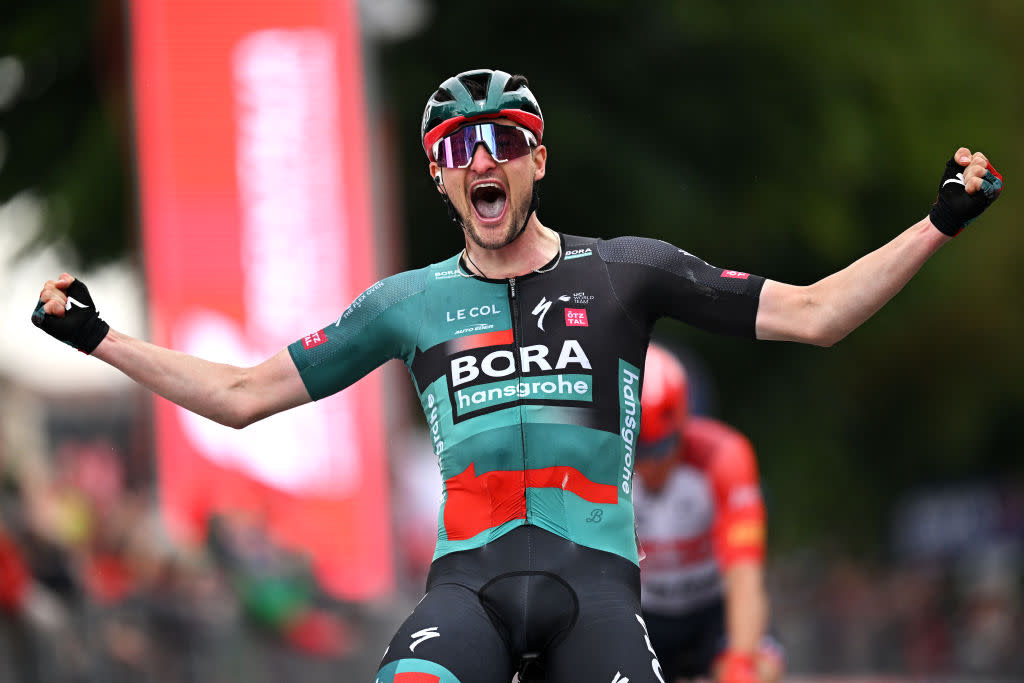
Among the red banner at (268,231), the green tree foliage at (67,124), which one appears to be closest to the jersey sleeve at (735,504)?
the red banner at (268,231)

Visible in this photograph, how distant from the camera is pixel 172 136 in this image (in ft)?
46.9

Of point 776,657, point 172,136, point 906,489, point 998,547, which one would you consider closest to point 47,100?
point 172,136

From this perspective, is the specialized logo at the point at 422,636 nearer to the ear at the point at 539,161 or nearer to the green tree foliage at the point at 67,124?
the ear at the point at 539,161

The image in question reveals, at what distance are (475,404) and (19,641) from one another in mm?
5278

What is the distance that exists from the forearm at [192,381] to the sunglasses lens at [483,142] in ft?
3.04

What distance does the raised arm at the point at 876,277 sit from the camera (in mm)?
4789

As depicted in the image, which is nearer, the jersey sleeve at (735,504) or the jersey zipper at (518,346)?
the jersey zipper at (518,346)

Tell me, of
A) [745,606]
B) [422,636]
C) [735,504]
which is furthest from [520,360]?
[735,504]

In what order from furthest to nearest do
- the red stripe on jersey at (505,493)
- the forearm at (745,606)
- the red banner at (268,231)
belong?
the red banner at (268,231), the forearm at (745,606), the red stripe on jersey at (505,493)

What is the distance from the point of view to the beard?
196 inches

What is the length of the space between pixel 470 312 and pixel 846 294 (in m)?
1.11

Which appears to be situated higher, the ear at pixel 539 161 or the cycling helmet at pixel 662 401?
the ear at pixel 539 161

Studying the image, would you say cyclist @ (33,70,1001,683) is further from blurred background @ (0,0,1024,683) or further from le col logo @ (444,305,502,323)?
blurred background @ (0,0,1024,683)

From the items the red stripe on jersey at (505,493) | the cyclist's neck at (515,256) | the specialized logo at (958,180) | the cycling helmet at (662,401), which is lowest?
the red stripe on jersey at (505,493)
